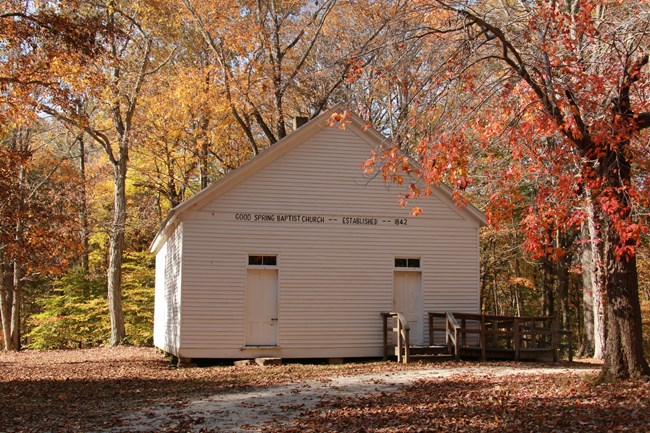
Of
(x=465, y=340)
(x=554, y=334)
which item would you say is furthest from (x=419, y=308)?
(x=554, y=334)

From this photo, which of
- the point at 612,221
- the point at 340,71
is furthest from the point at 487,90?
the point at 340,71

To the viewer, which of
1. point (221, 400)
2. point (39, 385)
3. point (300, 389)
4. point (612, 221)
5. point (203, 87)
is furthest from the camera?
point (203, 87)

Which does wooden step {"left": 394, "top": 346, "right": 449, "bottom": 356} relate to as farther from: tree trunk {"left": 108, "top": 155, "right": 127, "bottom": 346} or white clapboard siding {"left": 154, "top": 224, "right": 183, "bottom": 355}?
tree trunk {"left": 108, "top": 155, "right": 127, "bottom": 346}

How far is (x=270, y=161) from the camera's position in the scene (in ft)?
58.4

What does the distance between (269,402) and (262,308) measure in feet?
21.8

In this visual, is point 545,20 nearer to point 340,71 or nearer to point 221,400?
point 221,400

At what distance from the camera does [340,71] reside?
81.5 ft

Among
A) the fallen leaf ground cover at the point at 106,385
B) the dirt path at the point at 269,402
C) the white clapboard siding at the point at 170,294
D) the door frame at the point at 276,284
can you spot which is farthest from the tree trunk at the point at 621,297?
the white clapboard siding at the point at 170,294

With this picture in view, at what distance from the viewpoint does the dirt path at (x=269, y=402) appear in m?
9.27

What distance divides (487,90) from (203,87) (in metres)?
15.2

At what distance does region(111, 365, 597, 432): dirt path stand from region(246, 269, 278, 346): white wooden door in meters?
4.02

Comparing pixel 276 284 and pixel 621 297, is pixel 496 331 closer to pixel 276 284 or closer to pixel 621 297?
pixel 276 284

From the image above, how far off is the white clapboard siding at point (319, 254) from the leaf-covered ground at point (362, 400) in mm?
1238

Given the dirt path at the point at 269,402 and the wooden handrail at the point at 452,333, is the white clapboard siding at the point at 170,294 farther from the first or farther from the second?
the wooden handrail at the point at 452,333
